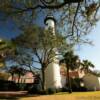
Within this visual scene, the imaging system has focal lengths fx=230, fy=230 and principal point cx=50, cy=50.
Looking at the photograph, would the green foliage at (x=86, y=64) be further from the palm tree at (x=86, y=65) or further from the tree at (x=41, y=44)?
the tree at (x=41, y=44)

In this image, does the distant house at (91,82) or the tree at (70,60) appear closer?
the tree at (70,60)

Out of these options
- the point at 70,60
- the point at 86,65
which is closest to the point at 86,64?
the point at 86,65

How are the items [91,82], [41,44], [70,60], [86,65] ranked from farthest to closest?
[86,65]
[91,82]
[70,60]
[41,44]

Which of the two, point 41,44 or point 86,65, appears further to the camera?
point 86,65

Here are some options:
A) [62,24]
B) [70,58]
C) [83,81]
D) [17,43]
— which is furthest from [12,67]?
[62,24]

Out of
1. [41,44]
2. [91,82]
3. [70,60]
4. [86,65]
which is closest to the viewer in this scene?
[41,44]

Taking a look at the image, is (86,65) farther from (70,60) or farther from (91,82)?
(70,60)

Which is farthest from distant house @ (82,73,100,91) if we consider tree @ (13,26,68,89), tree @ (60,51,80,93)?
tree @ (13,26,68,89)

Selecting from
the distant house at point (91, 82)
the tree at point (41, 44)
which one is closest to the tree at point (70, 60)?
the tree at point (41, 44)

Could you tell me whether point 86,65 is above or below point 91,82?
above

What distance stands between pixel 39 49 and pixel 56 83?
9622 millimetres

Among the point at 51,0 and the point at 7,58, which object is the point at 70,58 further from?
the point at 51,0

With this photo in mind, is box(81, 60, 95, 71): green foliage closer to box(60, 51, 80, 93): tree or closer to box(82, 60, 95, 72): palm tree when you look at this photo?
box(82, 60, 95, 72): palm tree

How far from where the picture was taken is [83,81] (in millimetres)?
63656
